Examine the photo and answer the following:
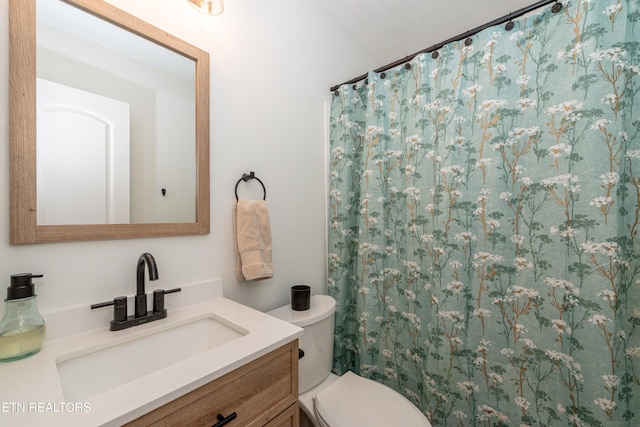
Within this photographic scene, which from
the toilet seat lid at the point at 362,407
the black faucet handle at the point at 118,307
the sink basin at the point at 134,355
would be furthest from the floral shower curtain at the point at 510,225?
the black faucet handle at the point at 118,307

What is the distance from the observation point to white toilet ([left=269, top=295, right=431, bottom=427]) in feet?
3.39

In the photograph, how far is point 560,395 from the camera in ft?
3.19

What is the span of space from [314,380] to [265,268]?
1.95ft

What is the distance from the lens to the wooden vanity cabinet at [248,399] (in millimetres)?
558

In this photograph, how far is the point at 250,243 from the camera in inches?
45.4

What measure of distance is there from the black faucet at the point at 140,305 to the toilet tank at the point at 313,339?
50 centimetres

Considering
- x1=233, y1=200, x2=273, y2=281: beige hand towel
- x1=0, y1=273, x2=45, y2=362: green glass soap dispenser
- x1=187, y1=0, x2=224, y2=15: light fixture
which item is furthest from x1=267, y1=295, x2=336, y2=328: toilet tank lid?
x1=187, y1=0, x2=224, y2=15: light fixture

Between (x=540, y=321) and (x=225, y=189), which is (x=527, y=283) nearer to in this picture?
(x=540, y=321)

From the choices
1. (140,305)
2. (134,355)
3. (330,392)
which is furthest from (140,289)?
(330,392)

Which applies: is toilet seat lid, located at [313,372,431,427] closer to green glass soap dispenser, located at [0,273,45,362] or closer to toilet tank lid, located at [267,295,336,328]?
toilet tank lid, located at [267,295,336,328]

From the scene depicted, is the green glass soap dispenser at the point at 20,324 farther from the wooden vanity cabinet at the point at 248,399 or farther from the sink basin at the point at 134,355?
the wooden vanity cabinet at the point at 248,399

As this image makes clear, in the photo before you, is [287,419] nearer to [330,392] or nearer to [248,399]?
[248,399]

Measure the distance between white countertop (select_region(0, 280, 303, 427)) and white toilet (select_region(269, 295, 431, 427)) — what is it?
1.29ft

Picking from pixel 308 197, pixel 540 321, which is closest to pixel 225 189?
pixel 308 197
